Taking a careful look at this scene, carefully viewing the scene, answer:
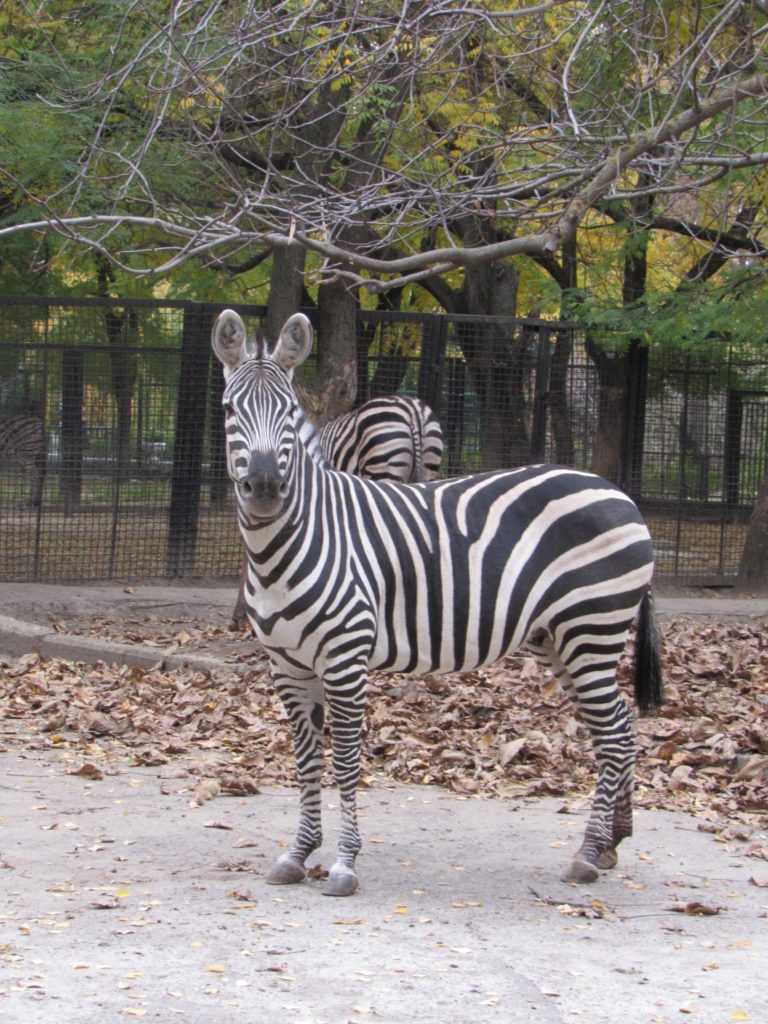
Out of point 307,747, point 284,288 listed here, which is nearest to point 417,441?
point 284,288

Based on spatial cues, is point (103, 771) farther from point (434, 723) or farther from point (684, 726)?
point (684, 726)

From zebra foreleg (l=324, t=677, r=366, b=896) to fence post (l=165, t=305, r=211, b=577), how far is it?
7900 mm

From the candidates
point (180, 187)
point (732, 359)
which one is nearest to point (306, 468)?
point (180, 187)

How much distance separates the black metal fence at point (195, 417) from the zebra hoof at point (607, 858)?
26.6 ft

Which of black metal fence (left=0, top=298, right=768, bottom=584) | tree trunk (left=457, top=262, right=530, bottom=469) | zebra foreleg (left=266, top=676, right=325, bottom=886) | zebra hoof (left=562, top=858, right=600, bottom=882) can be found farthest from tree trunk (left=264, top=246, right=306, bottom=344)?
zebra hoof (left=562, top=858, right=600, bottom=882)

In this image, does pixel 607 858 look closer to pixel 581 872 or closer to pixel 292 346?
pixel 581 872

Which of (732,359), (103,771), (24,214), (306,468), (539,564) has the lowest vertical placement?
(103,771)

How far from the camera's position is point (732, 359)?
1479 centimetres

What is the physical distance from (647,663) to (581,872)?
1131 millimetres

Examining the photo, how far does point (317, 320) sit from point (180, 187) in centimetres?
208

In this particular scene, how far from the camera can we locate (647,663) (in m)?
6.16

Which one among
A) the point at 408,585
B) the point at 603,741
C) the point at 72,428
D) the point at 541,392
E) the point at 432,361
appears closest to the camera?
the point at 408,585

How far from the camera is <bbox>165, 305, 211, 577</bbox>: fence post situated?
13086 millimetres

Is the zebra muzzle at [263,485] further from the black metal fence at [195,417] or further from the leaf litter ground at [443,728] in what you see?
the black metal fence at [195,417]
